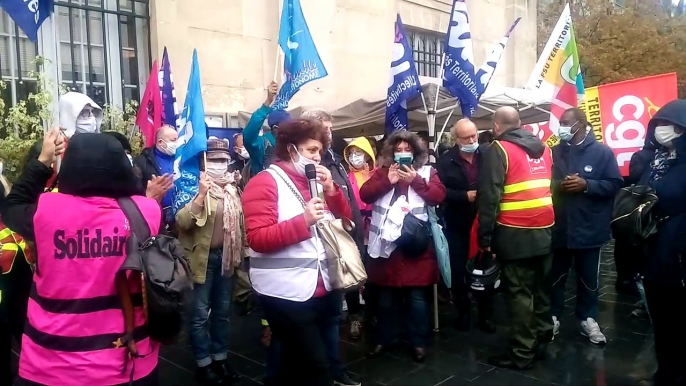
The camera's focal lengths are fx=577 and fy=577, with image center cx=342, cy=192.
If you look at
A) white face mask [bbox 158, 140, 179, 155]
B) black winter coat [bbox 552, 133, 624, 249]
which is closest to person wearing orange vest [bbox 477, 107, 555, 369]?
A: black winter coat [bbox 552, 133, 624, 249]

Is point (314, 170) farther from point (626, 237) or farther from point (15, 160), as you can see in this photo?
point (15, 160)

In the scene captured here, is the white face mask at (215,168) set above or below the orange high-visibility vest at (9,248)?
above

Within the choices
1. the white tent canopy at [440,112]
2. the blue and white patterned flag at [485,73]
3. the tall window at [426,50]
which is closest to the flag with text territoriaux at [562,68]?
the blue and white patterned flag at [485,73]

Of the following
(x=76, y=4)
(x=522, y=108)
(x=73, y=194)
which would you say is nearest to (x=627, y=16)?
(x=522, y=108)

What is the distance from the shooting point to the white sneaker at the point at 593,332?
501cm

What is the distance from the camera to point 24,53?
301 inches

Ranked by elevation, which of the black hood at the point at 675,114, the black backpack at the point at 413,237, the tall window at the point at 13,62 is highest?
the tall window at the point at 13,62

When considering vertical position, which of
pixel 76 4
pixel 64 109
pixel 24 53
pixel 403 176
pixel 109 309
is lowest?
pixel 109 309

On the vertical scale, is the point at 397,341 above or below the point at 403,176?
below

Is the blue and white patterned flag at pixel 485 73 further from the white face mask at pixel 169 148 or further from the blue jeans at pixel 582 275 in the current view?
the white face mask at pixel 169 148

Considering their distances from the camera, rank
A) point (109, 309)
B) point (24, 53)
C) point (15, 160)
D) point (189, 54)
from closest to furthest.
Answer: point (109, 309) → point (15, 160) → point (24, 53) → point (189, 54)

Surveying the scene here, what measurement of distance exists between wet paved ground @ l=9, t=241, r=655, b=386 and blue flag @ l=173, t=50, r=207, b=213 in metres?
1.45

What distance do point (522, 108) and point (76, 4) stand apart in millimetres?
6438

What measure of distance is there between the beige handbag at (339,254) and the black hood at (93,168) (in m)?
1.05
